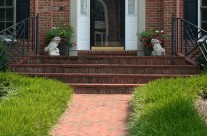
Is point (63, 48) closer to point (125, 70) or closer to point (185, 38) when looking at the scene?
point (125, 70)

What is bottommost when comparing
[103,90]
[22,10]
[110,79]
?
[103,90]

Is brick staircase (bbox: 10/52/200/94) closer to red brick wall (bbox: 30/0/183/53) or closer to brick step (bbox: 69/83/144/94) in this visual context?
brick step (bbox: 69/83/144/94)

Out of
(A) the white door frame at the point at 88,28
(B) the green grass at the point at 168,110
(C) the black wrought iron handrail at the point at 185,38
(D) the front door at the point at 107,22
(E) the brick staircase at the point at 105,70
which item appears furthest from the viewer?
(D) the front door at the point at 107,22

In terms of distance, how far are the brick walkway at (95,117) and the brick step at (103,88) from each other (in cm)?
53

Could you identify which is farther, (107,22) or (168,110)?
(107,22)

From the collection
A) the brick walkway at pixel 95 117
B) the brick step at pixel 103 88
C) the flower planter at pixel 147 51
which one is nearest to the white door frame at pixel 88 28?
the flower planter at pixel 147 51

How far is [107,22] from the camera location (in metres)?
12.9

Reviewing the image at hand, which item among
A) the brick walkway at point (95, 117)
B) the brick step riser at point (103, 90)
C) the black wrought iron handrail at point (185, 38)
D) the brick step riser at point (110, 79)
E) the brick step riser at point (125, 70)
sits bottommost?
the brick walkway at point (95, 117)

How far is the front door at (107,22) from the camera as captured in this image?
41.9 feet

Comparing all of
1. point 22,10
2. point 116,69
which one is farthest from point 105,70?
point 22,10

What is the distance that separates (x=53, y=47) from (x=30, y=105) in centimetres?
525

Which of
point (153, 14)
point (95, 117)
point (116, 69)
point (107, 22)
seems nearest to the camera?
point (95, 117)

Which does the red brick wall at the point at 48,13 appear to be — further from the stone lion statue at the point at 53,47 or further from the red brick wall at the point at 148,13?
the stone lion statue at the point at 53,47

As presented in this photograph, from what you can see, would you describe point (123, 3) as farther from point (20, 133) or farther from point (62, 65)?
point (20, 133)
